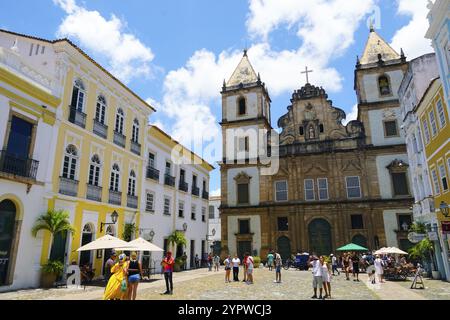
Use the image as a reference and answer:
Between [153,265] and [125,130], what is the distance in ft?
30.8

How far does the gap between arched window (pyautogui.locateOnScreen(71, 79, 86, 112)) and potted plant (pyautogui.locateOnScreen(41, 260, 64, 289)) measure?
7669mm

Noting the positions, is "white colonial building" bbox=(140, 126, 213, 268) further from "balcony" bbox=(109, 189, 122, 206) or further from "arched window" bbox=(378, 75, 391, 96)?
"arched window" bbox=(378, 75, 391, 96)

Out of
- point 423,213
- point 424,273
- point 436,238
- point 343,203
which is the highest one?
point 343,203

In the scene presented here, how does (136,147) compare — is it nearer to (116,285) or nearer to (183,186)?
(183,186)

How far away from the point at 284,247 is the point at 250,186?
23.2ft

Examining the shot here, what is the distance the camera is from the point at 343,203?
103 ft

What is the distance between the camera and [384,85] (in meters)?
33.7

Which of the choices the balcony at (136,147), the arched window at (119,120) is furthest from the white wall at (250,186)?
the arched window at (119,120)

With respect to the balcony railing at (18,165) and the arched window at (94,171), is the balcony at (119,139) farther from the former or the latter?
the balcony railing at (18,165)

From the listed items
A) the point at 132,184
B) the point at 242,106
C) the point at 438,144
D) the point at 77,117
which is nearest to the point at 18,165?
the point at 77,117

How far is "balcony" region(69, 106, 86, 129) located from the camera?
54.0ft
